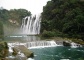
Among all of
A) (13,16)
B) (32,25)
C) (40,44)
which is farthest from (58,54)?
(13,16)

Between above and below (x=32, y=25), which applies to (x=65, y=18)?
above

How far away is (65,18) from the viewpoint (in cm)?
4603

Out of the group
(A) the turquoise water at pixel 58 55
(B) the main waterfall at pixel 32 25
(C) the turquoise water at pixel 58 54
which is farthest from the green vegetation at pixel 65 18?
(A) the turquoise water at pixel 58 55

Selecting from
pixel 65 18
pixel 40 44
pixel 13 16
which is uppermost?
pixel 65 18

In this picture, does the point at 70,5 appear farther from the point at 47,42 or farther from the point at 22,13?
the point at 22,13

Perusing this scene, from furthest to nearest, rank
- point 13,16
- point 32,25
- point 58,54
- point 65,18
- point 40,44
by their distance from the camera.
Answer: point 13,16 → point 32,25 → point 65,18 → point 40,44 → point 58,54

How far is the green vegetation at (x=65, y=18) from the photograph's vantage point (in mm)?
41312

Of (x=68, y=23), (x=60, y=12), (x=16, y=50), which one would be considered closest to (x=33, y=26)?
(x=60, y=12)

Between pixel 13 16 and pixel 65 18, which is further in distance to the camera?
pixel 13 16

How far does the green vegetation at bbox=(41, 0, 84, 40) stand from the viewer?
41.3m

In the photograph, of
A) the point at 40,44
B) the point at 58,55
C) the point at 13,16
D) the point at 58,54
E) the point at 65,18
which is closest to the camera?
the point at 58,55

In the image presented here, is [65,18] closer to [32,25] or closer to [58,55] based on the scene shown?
[32,25]

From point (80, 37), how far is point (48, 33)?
22.6 feet

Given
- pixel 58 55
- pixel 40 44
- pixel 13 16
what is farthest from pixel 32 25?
pixel 58 55
